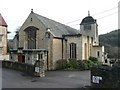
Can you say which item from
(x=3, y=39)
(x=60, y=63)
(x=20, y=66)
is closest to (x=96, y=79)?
(x=20, y=66)

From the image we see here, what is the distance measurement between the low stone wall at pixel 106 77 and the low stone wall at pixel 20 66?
10710mm

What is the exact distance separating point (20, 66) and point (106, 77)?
15.9 meters

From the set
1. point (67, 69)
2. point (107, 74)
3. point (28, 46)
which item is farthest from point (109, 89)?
point (28, 46)

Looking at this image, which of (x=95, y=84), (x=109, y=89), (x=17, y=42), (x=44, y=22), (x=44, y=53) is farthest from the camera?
(x=17, y=42)

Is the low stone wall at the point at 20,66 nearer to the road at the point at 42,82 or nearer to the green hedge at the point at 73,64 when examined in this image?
the road at the point at 42,82

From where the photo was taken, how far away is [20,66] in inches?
1245

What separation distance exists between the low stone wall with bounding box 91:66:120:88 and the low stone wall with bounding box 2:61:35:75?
10.7m

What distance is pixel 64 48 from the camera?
130ft

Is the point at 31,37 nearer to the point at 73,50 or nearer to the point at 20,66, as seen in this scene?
the point at 73,50

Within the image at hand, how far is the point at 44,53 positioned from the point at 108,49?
36902mm

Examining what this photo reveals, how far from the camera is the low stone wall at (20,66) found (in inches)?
1141

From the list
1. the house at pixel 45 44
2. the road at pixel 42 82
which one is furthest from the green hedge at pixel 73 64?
the road at pixel 42 82

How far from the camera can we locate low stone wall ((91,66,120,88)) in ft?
59.4

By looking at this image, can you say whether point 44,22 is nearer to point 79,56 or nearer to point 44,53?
point 44,53
